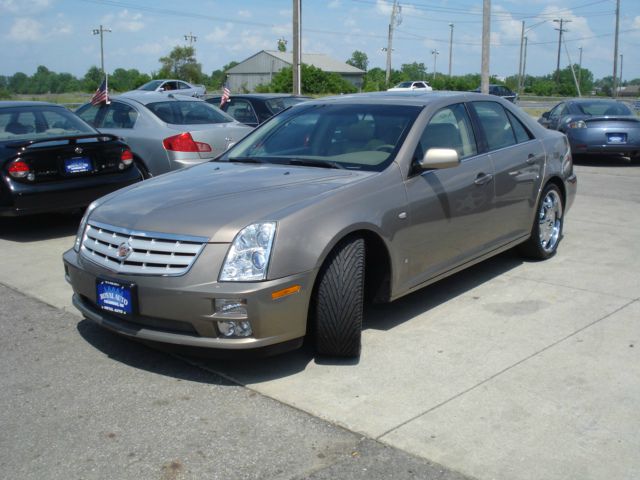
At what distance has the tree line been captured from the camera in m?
59.3

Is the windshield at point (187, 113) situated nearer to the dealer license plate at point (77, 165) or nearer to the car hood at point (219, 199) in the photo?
the dealer license plate at point (77, 165)

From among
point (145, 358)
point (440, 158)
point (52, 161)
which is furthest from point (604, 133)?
point (145, 358)

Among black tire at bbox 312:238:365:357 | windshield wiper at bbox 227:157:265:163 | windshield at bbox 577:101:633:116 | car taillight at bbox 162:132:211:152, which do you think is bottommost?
black tire at bbox 312:238:365:357

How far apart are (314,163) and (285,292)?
141cm

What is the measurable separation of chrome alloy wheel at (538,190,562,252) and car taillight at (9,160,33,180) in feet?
16.5

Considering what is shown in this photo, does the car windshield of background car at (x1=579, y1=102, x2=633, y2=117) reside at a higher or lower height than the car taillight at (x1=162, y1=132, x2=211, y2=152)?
higher

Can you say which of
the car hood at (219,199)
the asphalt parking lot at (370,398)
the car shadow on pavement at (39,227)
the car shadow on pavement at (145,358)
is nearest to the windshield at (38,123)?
the car shadow on pavement at (39,227)

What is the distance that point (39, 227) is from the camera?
8.73m

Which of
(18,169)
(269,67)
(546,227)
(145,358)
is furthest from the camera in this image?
(269,67)

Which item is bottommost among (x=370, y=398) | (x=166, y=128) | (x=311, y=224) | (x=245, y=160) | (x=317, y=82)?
(x=370, y=398)

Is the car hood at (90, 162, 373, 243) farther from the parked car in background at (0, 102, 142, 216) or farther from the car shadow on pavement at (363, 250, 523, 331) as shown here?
the parked car in background at (0, 102, 142, 216)

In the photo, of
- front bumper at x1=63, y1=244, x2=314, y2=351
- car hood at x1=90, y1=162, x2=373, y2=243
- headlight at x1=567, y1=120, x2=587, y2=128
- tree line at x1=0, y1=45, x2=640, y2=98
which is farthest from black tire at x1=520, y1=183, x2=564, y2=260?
tree line at x1=0, y1=45, x2=640, y2=98

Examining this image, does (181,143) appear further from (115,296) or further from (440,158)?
(115,296)

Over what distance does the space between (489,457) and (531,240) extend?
3.58 m
